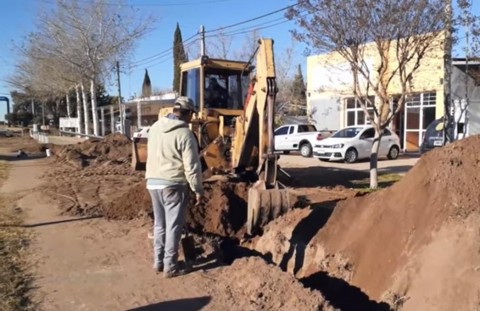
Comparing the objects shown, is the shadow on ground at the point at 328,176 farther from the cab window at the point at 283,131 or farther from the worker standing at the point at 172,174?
the cab window at the point at 283,131

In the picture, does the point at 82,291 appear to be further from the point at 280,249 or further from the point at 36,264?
the point at 280,249

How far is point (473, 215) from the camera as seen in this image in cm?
577

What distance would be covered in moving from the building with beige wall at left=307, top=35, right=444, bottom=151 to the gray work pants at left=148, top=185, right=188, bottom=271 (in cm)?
1618

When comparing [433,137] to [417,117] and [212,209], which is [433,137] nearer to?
[417,117]

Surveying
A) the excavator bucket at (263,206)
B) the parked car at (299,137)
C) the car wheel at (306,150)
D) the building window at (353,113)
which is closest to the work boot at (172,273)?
the excavator bucket at (263,206)

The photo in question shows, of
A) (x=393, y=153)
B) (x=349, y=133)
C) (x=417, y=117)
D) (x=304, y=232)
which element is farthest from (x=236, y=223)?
(x=417, y=117)

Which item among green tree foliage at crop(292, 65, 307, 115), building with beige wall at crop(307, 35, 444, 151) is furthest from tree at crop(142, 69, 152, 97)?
building with beige wall at crop(307, 35, 444, 151)

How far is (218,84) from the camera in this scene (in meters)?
12.8

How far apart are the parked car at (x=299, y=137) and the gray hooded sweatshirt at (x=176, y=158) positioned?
69.3 feet

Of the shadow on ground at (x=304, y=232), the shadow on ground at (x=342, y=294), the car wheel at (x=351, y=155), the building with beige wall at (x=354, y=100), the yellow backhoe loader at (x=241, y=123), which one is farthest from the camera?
the building with beige wall at (x=354, y=100)

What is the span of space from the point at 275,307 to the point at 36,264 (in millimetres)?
3328

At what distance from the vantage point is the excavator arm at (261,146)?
8539mm

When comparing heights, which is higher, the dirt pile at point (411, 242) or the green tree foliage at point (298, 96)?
the green tree foliage at point (298, 96)

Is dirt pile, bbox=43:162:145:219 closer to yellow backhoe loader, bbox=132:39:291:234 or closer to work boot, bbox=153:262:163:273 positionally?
yellow backhoe loader, bbox=132:39:291:234
